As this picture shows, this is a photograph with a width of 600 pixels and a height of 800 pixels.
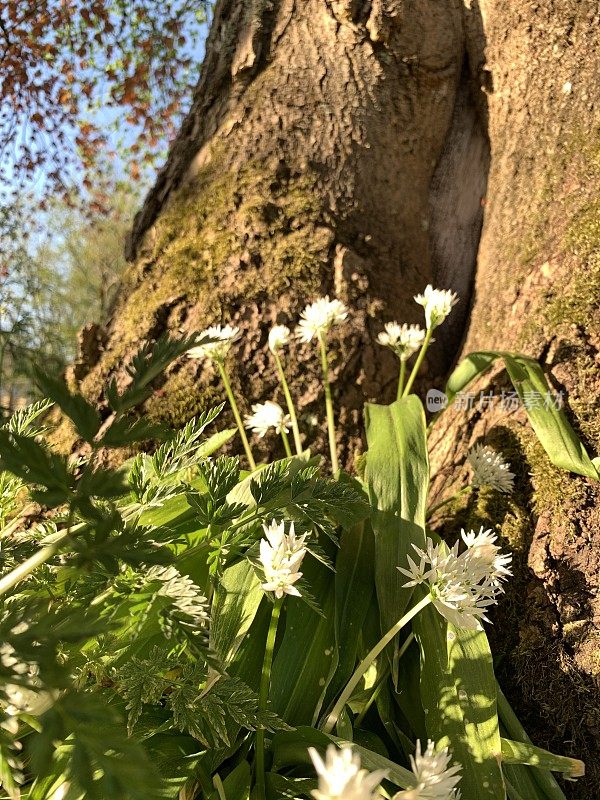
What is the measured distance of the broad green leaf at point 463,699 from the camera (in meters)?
1.09

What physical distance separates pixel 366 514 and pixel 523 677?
0.52 metres

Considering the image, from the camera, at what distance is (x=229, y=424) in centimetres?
208

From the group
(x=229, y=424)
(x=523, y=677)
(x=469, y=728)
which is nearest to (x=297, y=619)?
(x=469, y=728)

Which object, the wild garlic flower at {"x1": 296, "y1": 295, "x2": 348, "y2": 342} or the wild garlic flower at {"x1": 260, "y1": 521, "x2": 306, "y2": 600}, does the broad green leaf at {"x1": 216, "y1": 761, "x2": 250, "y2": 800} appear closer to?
the wild garlic flower at {"x1": 260, "y1": 521, "x2": 306, "y2": 600}

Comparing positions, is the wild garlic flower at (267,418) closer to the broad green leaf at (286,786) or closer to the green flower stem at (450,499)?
the green flower stem at (450,499)

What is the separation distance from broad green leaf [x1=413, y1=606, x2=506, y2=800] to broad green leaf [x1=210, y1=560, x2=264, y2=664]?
0.34 metres

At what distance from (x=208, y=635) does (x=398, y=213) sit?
6.08ft

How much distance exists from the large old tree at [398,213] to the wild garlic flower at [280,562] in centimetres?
76

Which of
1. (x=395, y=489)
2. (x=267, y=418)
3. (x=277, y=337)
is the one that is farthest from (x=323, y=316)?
(x=395, y=489)

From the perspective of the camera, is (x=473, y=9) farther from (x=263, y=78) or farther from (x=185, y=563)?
(x=185, y=563)

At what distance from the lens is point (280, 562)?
0.99 meters

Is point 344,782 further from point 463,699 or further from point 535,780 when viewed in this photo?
point 535,780

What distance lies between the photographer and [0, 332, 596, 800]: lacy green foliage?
67 centimetres
